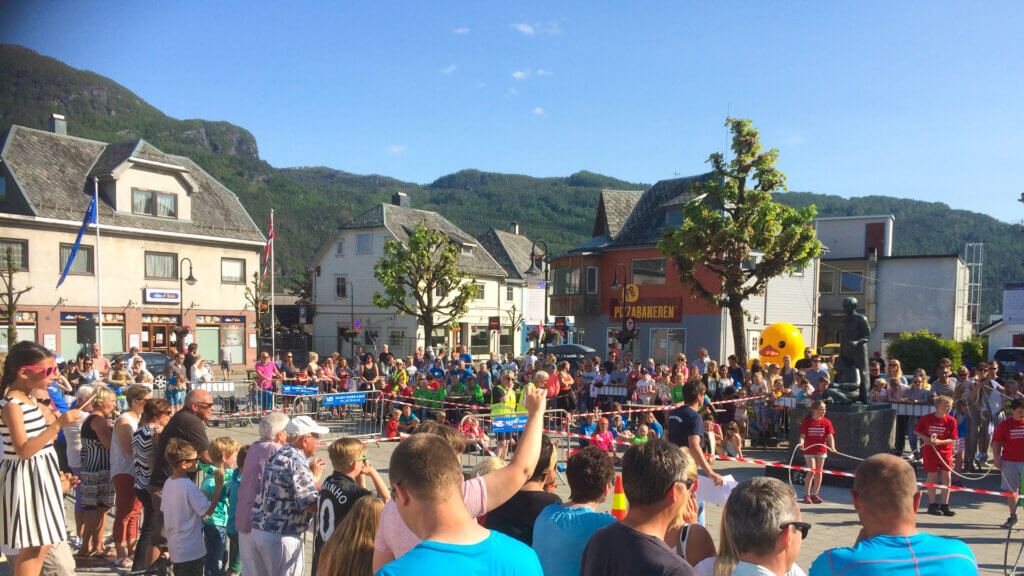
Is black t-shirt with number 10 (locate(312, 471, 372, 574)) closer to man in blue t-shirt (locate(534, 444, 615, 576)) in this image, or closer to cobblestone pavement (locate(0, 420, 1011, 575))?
man in blue t-shirt (locate(534, 444, 615, 576))

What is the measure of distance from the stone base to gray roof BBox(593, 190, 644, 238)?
1074 inches

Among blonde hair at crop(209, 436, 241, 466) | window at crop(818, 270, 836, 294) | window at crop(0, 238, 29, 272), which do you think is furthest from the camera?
window at crop(818, 270, 836, 294)

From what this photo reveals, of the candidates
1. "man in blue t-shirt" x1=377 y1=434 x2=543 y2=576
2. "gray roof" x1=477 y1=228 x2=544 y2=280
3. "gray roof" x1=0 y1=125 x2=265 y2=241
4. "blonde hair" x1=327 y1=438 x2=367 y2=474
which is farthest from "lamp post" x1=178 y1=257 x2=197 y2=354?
"man in blue t-shirt" x1=377 y1=434 x2=543 y2=576

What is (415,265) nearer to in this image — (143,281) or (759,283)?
(143,281)

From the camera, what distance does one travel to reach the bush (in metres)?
33.0

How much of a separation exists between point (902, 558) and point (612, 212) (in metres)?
38.2

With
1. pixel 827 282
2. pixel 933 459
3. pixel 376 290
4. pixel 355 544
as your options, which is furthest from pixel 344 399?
pixel 827 282

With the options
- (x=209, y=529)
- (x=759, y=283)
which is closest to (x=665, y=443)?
(x=209, y=529)

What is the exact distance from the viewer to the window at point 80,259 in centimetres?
3122

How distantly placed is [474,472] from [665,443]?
4.14ft

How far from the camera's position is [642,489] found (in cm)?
289

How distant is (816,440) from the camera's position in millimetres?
10344

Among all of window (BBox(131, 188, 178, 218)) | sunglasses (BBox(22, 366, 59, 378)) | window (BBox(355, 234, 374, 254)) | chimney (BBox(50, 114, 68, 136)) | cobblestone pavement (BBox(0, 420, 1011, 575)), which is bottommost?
cobblestone pavement (BBox(0, 420, 1011, 575))

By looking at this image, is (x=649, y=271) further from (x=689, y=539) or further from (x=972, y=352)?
(x=689, y=539)
